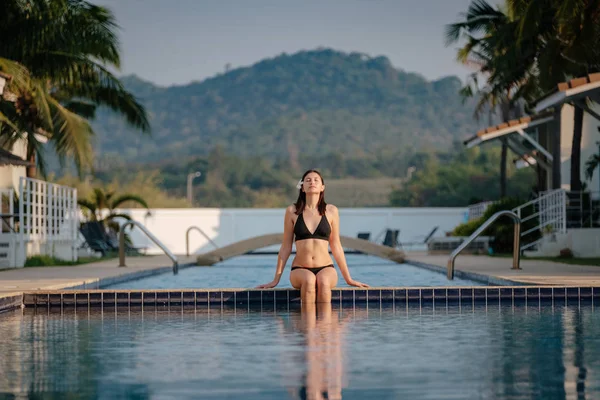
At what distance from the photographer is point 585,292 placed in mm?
10461

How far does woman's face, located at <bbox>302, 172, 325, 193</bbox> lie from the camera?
31.2 feet

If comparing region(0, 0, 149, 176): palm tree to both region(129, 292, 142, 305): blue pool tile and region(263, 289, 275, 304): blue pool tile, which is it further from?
region(263, 289, 275, 304): blue pool tile

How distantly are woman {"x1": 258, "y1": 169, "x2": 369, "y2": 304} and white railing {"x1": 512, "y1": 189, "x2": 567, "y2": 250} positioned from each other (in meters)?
13.2

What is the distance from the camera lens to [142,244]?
1464 inches

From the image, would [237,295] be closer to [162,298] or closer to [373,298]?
[162,298]

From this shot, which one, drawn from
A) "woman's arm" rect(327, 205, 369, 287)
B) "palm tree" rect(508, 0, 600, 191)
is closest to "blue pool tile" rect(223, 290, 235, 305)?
"woman's arm" rect(327, 205, 369, 287)

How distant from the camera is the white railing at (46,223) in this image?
19.9 meters

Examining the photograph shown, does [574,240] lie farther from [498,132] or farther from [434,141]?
[434,141]

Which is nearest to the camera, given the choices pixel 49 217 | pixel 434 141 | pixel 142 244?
pixel 49 217

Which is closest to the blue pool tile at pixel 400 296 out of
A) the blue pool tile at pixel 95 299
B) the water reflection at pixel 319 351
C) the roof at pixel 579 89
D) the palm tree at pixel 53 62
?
the water reflection at pixel 319 351

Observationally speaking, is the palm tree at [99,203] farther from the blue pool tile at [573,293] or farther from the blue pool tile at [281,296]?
the blue pool tile at [573,293]

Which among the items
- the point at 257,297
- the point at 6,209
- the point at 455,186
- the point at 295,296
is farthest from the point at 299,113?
the point at 295,296

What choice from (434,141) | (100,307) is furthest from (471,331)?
(434,141)

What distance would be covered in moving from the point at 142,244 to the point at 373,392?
33.0 meters
